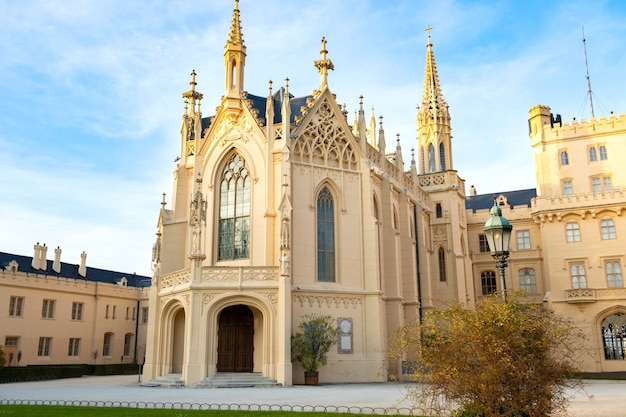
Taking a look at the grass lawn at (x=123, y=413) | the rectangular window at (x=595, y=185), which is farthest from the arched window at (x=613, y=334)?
the grass lawn at (x=123, y=413)

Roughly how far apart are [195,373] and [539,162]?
32913 millimetres

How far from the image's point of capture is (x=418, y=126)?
49531mm

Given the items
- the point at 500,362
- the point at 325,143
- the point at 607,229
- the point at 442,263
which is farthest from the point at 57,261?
the point at 500,362

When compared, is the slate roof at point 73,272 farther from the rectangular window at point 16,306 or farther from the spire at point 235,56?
the spire at point 235,56

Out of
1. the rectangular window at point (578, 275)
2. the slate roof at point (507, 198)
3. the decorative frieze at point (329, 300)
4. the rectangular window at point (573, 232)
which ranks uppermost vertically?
the slate roof at point (507, 198)

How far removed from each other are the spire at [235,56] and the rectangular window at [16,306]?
2513 cm

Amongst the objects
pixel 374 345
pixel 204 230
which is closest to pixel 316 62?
pixel 204 230

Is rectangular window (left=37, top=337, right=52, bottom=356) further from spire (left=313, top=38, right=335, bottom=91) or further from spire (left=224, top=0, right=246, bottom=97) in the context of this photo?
spire (left=313, top=38, right=335, bottom=91)

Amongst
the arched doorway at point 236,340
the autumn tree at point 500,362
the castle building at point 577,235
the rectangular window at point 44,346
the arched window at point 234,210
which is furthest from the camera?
the rectangular window at point 44,346

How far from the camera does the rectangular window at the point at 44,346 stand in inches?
1753

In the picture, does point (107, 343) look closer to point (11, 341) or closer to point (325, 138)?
point (11, 341)

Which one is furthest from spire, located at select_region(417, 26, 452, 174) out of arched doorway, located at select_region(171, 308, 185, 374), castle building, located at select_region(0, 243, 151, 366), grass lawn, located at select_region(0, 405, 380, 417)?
grass lawn, located at select_region(0, 405, 380, 417)

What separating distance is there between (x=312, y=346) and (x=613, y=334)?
80.9 feet

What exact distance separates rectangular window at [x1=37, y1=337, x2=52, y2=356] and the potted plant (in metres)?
27.5
